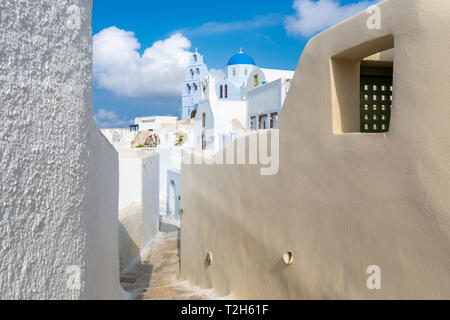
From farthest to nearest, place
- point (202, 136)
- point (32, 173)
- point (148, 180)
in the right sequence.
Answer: point (202, 136), point (148, 180), point (32, 173)

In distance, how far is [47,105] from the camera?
187cm

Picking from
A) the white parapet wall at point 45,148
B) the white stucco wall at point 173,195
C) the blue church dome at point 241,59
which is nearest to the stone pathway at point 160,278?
the white parapet wall at point 45,148

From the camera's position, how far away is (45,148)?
6.07 ft

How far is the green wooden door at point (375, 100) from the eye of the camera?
147 inches

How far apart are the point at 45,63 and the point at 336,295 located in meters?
2.91

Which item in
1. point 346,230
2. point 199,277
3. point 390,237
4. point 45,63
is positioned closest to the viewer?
point 45,63

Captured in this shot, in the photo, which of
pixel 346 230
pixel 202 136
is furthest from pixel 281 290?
pixel 202 136

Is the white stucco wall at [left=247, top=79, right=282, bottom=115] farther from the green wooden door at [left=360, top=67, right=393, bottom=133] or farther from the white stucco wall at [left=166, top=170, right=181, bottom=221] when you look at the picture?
the green wooden door at [left=360, top=67, right=393, bottom=133]

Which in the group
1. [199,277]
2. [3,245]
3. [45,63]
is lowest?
[199,277]

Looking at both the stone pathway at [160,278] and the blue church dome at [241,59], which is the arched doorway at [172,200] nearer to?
the stone pathway at [160,278]

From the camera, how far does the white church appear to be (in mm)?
13500

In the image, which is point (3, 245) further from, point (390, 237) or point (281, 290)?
point (281, 290)

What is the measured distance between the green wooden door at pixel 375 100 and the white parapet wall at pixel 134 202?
681cm

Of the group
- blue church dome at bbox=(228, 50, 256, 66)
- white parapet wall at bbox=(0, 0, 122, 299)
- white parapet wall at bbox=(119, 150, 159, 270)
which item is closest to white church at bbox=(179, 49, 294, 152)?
blue church dome at bbox=(228, 50, 256, 66)
